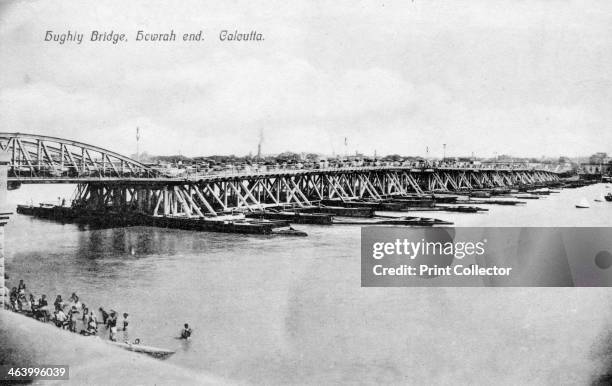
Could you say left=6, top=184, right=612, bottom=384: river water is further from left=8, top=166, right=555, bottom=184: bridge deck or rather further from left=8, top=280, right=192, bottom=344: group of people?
left=8, top=166, right=555, bottom=184: bridge deck

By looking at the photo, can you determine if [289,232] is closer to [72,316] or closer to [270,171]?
[270,171]

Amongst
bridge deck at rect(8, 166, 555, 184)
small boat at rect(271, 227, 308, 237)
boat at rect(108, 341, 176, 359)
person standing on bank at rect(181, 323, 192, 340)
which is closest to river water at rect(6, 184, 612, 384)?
person standing on bank at rect(181, 323, 192, 340)

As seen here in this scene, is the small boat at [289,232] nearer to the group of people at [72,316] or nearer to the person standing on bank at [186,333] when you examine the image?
the group of people at [72,316]

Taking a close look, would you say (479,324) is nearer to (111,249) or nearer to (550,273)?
(550,273)

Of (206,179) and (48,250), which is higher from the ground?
(206,179)

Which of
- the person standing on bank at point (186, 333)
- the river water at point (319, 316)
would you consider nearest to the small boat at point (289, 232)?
the river water at point (319, 316)

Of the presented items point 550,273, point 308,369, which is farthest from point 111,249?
point 550,273

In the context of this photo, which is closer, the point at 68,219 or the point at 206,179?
the point at 206,179
